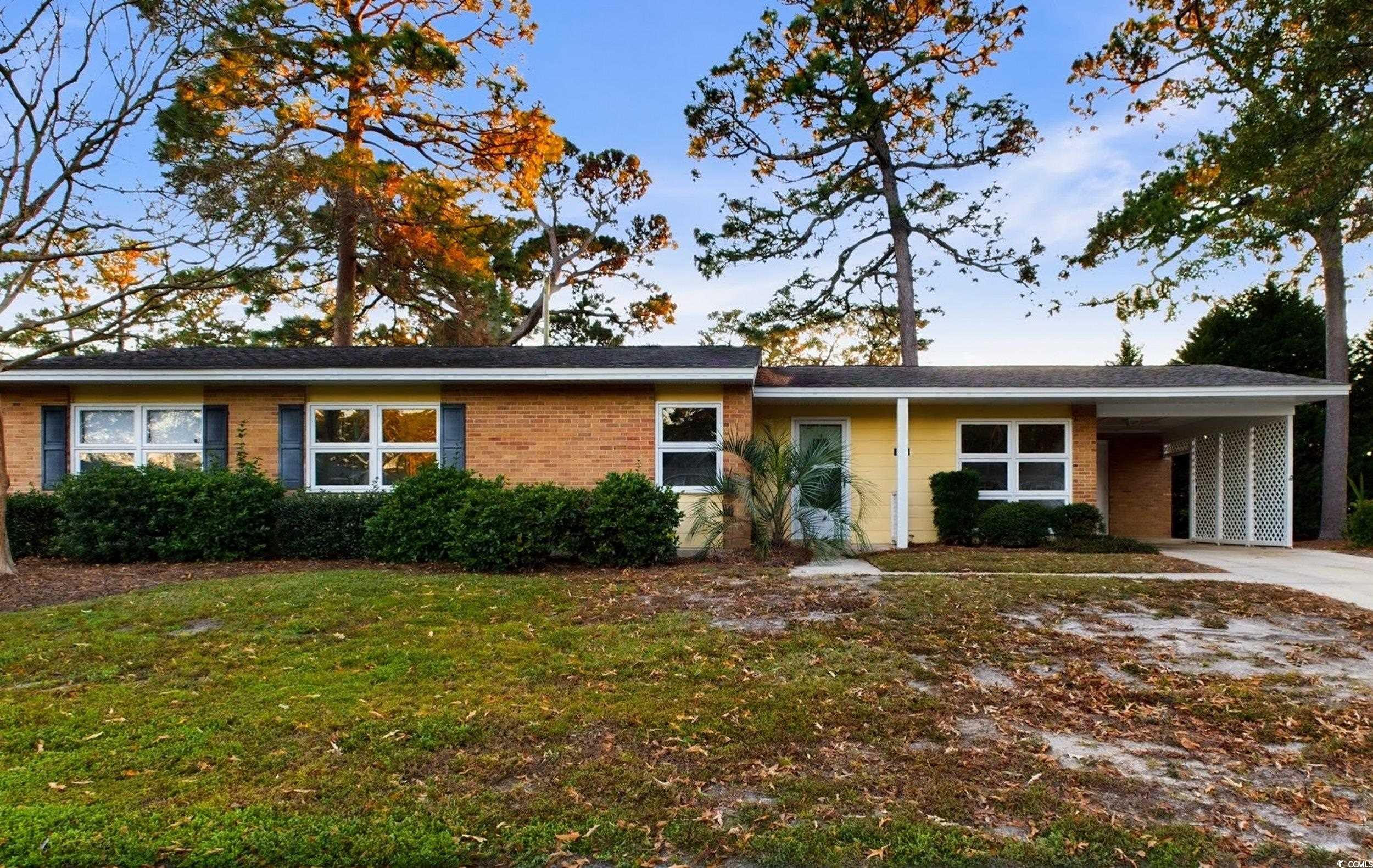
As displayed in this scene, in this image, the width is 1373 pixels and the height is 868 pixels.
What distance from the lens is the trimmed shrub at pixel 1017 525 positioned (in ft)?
36.0

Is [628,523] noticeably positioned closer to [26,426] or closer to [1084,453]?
[1084,453]

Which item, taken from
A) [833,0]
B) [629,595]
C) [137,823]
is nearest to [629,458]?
[629,595]

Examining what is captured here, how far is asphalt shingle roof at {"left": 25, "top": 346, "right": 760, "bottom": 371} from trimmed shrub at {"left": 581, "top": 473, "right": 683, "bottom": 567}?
7.26 ft

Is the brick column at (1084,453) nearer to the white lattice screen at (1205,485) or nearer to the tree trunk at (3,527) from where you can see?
the white lattice screen at (1205,485)

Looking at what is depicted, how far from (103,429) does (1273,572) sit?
16.1 meters

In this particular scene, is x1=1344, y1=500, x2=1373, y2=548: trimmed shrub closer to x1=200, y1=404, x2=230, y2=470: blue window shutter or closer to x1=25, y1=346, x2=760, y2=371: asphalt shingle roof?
x1=25, y1=346, x2=760, y2=371: asphalt shingle roof

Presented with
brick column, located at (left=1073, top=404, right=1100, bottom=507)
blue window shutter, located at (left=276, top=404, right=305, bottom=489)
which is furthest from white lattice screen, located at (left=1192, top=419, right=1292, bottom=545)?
blue window shutter, located at (left=276, top=404, right=305, bottom=489)

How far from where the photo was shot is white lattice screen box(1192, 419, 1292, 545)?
1221cm

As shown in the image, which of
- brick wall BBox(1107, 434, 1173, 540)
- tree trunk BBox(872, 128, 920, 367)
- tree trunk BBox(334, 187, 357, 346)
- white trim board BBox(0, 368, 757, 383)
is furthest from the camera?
tree trunk BBox(872, 128, 920, 367)

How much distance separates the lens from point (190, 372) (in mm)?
10047

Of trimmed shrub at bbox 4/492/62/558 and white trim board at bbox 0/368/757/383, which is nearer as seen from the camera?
trimmed shrub at bbox 4/492/62/558

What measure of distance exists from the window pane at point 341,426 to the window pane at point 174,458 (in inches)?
71.7

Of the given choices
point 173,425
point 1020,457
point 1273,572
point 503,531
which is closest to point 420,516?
point 503,531

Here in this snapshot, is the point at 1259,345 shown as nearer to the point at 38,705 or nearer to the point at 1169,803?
the point at 1169,803
